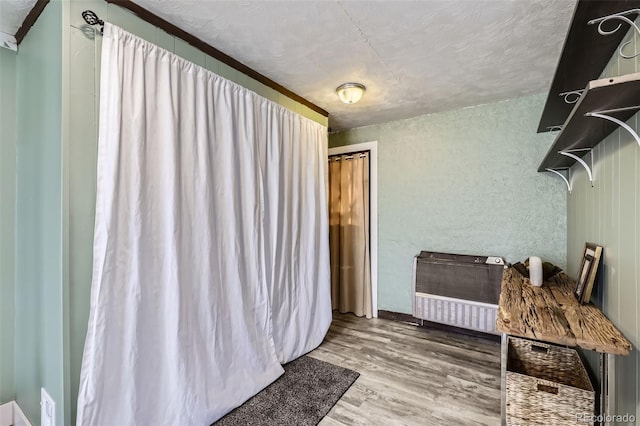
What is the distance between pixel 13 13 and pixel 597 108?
287 cm

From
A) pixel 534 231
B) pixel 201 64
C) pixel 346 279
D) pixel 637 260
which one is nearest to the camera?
pixel 637 260

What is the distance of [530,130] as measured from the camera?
2.64 meters

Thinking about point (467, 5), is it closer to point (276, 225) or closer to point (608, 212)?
point (608, 212)

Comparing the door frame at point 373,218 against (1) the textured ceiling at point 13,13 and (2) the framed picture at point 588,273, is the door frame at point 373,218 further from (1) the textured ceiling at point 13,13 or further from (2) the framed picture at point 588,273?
(1) the textured ceiling at point 13,13

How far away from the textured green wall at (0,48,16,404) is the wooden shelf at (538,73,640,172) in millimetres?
2866

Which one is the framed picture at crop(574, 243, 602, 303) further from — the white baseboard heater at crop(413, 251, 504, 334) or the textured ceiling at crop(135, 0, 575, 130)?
the textured ceiling at crop(135, 0, 575, 130)

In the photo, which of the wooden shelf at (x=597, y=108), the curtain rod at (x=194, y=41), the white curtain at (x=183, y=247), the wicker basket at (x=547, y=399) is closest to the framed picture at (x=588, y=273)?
the wicker basket at (x=547, y=399)

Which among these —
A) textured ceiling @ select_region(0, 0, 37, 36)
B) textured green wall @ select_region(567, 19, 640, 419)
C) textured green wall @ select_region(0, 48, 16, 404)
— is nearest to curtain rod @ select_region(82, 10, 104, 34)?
textured ceiling @ select_region(0, 0, 37, 36)

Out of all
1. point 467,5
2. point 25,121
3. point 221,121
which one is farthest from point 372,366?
point 25,121

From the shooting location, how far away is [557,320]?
49.3 inches

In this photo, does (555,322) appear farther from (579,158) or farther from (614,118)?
(579,158)

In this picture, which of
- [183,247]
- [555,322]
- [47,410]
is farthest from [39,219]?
[555,322]

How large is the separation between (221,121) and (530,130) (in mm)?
2774

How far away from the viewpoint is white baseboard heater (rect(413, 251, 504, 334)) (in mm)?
2646
